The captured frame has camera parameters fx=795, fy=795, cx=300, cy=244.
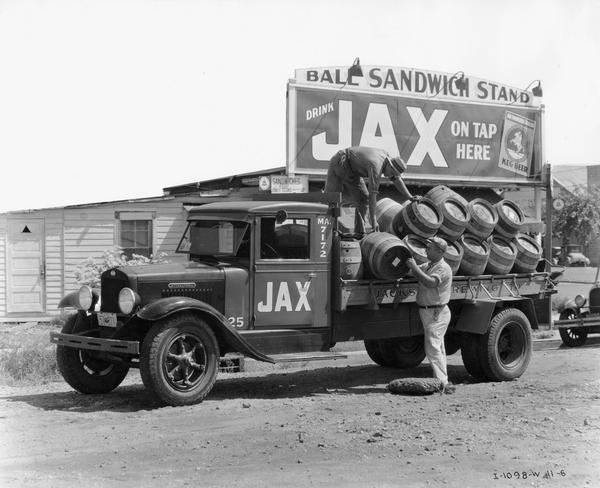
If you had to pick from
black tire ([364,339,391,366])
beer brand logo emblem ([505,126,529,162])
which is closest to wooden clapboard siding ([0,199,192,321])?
black tire ([364,339,391,366])

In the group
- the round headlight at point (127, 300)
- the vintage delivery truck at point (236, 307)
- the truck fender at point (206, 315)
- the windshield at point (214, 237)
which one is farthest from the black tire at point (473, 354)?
the round headlight at point (127, 300)

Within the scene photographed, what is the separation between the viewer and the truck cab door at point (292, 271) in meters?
8.57

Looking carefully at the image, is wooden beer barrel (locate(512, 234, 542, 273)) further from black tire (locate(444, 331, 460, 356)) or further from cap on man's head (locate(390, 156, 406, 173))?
cap on man's head (locate(390, 156, 406, 173))

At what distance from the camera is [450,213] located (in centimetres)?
968

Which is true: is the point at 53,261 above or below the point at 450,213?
below

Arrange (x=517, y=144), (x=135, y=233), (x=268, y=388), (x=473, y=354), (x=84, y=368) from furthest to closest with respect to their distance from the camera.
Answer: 1. (x=517, y=144)
2. (x=135, y=233)
3. (x=473, y=354)
4. (x=268, y=388)
5. (x=84, y=368)

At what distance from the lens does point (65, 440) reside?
6.53 meters

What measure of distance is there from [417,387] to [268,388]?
1862 mm

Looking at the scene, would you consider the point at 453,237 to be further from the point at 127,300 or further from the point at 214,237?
the point at 127,300

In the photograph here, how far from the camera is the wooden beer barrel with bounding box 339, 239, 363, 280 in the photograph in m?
8.95

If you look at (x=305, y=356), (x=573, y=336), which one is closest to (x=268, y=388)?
(x=305, y=356)

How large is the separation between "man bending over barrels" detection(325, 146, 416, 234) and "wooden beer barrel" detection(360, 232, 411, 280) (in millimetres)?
344

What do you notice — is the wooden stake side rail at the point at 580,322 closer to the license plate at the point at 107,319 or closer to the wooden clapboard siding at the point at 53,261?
the license plate at the point at 107,319

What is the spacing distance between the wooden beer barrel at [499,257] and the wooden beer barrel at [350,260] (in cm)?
208
